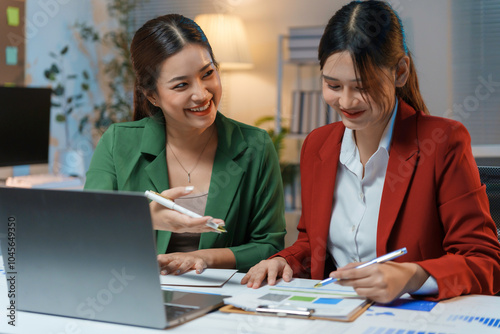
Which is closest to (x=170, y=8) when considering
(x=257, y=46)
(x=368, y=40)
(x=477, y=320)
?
(x=257, y=46)

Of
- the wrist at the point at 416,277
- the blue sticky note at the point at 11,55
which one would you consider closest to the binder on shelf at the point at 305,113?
the blue sticky note at the point at 11,55

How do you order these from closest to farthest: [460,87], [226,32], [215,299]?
[215,299] < [460,87] < [226,32]

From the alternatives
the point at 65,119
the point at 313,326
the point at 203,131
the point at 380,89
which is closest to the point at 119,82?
the point at 65,119

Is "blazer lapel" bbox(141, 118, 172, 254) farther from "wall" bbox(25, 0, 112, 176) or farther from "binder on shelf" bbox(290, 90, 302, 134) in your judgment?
"binder on shelf" bbox(290, 90, 302, 134)

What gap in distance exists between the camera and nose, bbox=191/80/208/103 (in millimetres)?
1550

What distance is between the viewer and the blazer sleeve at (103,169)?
164cm

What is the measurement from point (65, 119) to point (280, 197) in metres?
2.87

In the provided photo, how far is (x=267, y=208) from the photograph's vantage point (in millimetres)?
1654

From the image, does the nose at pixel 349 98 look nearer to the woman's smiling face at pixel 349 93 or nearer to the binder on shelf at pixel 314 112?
the woman's smiling face at pixel 349 93

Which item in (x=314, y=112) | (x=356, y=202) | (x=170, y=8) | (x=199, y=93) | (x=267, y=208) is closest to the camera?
(x=356, y=202)

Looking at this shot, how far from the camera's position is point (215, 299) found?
3.50 feet

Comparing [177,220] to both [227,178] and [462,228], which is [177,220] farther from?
[462,228]

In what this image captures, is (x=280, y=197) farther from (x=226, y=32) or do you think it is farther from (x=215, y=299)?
(x=226, y=32)

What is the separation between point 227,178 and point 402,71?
594 mm
